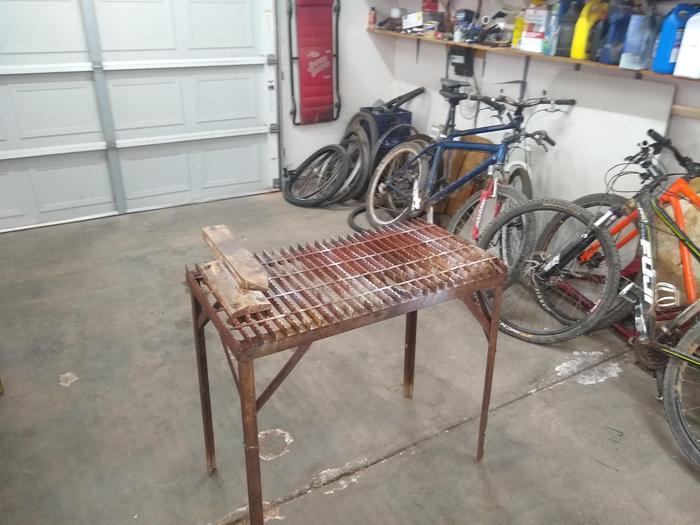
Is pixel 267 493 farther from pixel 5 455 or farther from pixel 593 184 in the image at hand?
pixel 593 184

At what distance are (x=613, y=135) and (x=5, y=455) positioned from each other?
3.21 m

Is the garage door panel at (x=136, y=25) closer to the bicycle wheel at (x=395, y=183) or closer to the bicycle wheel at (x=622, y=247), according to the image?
the bicycle wheel at (x=395, y=183)

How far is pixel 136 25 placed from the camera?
3.85 metres

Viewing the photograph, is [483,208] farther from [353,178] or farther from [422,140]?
[353,178]

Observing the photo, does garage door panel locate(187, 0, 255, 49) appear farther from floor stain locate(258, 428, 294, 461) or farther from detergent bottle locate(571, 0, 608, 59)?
floor stain locate(258, 428, 294, 461)

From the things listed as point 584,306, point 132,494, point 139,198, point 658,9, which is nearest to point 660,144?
point 658,9

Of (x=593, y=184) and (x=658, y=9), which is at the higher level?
(x=658, y=9)

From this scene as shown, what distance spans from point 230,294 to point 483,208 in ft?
6.60

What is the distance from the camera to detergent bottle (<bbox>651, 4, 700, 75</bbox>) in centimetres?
236

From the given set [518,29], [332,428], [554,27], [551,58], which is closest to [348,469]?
[332,428]

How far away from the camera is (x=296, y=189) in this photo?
4.74m

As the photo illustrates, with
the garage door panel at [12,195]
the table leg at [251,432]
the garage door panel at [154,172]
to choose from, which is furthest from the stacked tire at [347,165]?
the table leg at [251,432]

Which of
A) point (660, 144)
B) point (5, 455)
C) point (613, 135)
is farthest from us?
point (613, 135)

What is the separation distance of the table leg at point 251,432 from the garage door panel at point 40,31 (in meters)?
3.36
